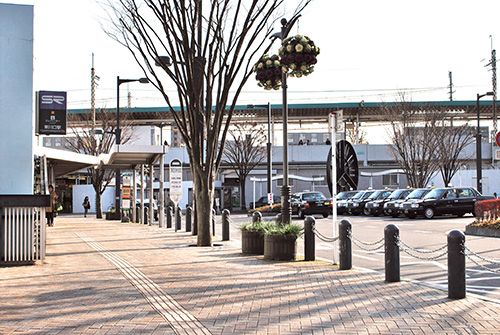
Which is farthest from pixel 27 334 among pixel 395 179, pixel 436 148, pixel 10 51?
pixel 395 179

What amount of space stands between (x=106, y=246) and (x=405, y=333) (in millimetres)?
11904

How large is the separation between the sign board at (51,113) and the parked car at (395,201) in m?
19.7

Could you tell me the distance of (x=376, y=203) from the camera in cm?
3506

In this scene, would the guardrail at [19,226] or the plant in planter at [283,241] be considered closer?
the guardrail at [19,226]

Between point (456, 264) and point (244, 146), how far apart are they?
139 ft

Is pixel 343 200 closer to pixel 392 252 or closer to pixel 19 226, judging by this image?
pixel 19 226

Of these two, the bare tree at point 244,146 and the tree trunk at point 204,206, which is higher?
the bare tree at point 244,146

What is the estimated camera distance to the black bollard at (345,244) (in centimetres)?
1042

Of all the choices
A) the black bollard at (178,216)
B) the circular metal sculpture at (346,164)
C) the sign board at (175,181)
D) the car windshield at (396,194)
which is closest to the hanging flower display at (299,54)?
the circular metal sculpture at (346,164)

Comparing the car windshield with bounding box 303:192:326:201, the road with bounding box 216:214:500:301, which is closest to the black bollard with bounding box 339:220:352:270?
the road with bounding box 216:214:500:301

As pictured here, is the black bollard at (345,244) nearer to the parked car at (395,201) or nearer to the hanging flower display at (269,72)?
the hanging flower display at (269,72)

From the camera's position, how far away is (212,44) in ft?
50.1

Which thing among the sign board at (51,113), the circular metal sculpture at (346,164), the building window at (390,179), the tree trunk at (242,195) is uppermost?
the sign board at (51,113)

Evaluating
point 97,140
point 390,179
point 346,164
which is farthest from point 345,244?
point 390,179
